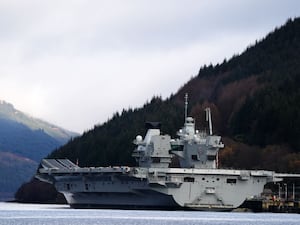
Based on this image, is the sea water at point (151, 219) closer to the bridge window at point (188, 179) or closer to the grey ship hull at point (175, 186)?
the grey ship hull at point (175, 186)

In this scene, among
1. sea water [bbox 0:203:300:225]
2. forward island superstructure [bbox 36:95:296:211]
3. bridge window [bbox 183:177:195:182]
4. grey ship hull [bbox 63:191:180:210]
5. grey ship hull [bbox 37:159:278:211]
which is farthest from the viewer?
grey ship hull [bbox 63:191:180:210]

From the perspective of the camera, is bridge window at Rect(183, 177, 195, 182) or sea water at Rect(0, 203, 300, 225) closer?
sea water at Rect(0, 203, 300, 225)

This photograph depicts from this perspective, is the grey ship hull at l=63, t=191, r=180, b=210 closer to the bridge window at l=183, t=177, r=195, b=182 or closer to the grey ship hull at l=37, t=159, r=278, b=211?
the grey ship hull at l=37, t=159, r=278, b=211

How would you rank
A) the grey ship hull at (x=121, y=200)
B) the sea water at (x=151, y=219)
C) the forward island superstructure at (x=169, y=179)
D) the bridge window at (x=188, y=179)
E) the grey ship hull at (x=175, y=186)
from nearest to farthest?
the sea water at (x=151, y=219) → the grey ship hull at (x=175, y=186) → the forward island superstructure at (x=169, y=179) → the bridge window at (x=188, y=179) → the grey ship hull at (x=121, y=200)

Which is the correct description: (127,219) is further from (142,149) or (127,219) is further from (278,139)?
(278,139)

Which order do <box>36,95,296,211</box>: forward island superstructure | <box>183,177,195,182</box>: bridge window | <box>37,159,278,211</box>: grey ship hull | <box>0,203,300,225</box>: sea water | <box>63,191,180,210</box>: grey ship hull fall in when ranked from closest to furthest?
<box>0,203,300,225</box>: sea water, <box>37,159,278,211</box>: grey ship hull, <box>36,95,296,211</box>: forward island superstructure, <box>183,177,195,182</box>: bridge window, <box>63,191,180,210</box>: grey ship hull

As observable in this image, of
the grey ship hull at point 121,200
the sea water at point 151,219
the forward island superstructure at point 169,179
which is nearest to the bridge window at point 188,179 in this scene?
the forward island superstructure at point 169,179

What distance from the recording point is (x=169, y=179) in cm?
13388

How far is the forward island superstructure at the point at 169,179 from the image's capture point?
442ft

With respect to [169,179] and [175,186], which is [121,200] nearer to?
[175,186]

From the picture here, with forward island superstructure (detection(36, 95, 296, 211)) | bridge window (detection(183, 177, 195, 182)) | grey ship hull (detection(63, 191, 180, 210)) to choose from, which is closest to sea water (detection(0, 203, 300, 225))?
forward island superstructure (detection(36, 95, 296, 211))

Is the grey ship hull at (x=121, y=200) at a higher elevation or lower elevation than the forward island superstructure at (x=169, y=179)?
lower

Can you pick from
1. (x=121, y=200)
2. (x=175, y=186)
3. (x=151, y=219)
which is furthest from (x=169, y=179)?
(x=151, y=219)

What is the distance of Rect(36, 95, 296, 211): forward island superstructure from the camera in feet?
442
